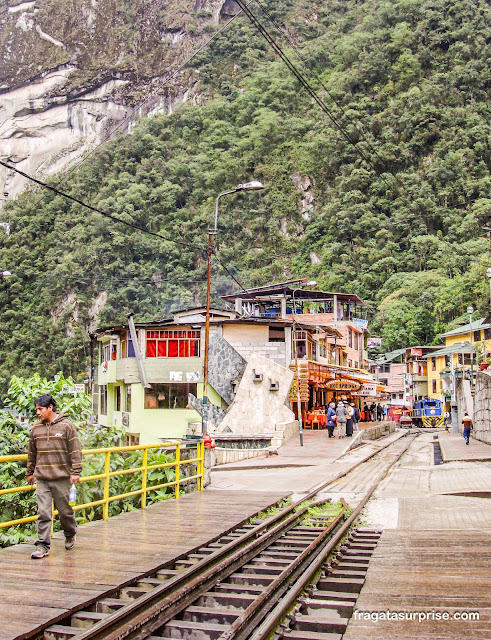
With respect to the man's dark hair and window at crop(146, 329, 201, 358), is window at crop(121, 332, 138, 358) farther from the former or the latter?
the man's dark hair

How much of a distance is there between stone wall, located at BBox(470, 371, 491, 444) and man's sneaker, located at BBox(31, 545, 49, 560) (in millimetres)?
20232

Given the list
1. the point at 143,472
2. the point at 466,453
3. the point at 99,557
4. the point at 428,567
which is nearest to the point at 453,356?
the point at 466,453

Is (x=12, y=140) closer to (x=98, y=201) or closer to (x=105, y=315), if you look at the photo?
(x=98, y=201)

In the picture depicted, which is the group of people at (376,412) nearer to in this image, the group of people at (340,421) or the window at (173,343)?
the window at (173,343)

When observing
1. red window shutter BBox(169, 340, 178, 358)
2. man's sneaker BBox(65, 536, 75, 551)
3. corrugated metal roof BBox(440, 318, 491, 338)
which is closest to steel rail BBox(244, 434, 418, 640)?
man's sneaker BBox(65, 536, 75, 551)

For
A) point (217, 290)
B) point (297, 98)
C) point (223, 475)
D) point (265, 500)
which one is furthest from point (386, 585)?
point (297, 98)

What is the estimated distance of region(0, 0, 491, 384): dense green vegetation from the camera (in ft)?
229

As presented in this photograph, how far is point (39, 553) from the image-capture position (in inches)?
244

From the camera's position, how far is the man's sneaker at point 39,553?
243 inches

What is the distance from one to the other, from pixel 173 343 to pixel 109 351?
20.9 feet

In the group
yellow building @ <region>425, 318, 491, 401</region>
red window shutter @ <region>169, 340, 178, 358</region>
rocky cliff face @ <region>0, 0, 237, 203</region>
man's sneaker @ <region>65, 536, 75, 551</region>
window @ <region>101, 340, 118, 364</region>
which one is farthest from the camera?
rocky cliff face @ <region>0, 0, 237, 203</region>

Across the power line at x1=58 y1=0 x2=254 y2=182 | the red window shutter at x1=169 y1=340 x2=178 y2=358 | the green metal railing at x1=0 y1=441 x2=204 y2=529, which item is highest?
the power line at x1=58 y1=0 x2=254 y2=182

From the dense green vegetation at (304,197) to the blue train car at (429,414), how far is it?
11993 mm

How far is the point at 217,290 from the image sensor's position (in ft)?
224
